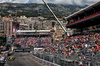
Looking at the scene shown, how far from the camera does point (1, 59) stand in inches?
1209

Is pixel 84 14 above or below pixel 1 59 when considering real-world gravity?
above

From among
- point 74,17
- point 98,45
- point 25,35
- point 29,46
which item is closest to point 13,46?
point 29,46

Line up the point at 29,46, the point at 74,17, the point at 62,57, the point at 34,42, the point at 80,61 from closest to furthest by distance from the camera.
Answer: the point at 80,61 < the point at 62,57 < the point at 74,17 < the point at 29,46 < the point at 34,42

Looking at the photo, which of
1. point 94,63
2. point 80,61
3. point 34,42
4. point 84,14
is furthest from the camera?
point 34,42

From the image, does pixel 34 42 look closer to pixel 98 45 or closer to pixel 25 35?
pixel 25 35

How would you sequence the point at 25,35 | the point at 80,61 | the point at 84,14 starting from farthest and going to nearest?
1. the point at 25,35
2. the point at 84,14
3. the point at 80,61

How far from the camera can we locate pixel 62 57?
19.6 meters

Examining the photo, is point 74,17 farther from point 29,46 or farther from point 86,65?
point 86,65

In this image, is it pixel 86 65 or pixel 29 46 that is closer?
pixel 86 65

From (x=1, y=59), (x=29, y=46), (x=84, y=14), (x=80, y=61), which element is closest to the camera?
(x=80, y=61)

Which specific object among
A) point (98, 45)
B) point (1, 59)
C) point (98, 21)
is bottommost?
point (1, 59)

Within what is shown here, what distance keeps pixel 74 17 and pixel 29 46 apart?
24.1 m

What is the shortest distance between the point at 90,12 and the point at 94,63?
22.2m

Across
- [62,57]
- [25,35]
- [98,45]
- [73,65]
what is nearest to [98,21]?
[98,45]
